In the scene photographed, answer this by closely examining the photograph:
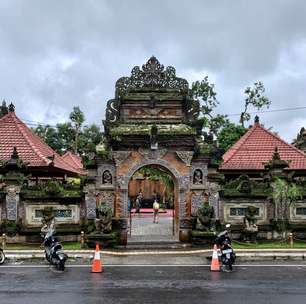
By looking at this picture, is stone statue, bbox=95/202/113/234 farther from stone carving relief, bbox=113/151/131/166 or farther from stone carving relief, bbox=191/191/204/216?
stone carving relief, bbox=191/191/204/216

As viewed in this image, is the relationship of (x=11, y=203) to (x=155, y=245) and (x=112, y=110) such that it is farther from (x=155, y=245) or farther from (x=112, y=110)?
(x=155, y=245)

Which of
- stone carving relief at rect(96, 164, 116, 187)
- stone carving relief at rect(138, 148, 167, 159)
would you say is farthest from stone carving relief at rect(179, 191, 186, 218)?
stone carving relief at rect(96, 164, 116, 187)

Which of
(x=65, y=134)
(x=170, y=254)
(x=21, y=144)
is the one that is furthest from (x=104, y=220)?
(x=65, y=134)

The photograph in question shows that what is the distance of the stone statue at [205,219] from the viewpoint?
19.5 metres

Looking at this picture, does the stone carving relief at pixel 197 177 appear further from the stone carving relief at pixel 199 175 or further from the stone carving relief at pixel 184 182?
the stone carving relief at pixel 184 182

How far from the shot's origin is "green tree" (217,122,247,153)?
119 feet

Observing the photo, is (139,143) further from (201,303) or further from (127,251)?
(201,303)

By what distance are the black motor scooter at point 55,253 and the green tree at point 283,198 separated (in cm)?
966

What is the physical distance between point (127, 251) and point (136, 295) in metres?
7.67

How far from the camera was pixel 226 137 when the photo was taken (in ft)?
121

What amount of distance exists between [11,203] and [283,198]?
1104cm

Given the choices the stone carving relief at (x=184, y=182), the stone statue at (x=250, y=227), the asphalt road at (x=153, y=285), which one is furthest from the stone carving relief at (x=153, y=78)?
the asphalt road at (x=153, y=285)

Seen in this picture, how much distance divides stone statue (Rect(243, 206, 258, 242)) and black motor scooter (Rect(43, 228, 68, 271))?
820 cm

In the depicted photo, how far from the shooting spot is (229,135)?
121 ft
